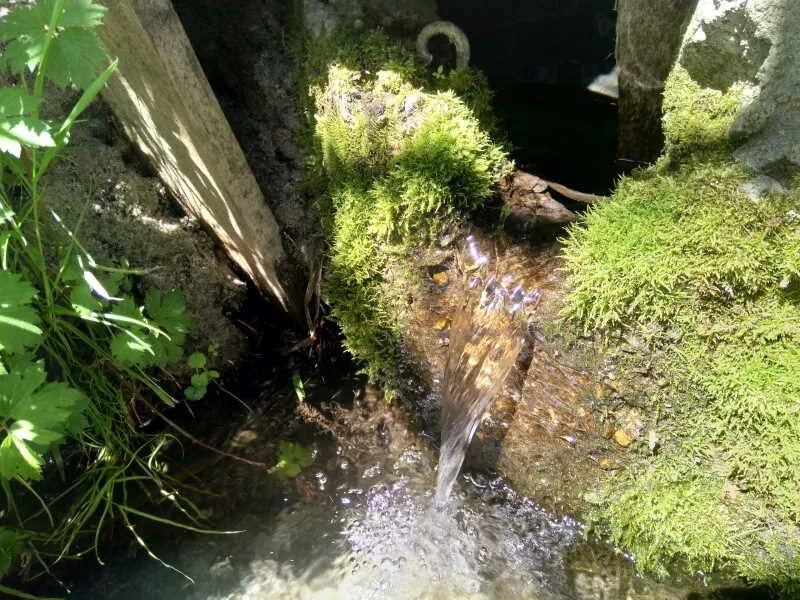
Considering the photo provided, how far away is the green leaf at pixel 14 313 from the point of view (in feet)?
5.94

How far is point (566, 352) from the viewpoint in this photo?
2367 mm

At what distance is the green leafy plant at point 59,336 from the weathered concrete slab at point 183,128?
15 cm

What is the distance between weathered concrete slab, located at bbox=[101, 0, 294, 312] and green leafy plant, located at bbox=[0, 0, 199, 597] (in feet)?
0.48

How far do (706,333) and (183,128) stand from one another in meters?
2.16

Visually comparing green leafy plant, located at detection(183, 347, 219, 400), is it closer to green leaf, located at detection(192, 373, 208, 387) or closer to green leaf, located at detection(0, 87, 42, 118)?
green leaf, located at detection(192, 373, 208, 387)

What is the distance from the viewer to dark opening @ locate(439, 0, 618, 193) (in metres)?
3.58

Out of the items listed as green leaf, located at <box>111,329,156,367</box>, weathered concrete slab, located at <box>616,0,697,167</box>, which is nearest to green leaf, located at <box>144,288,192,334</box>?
green leaf, located at <box>111,329,156,367</box>

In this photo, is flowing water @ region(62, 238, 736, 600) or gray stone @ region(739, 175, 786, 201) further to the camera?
flowing water @ region(62, 238, 736, 600)

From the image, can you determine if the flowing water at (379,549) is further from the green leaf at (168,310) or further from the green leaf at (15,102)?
the green leaf at (15,102)

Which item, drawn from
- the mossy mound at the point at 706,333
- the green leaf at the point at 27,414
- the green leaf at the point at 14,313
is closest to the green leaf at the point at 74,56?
the green leaf at the point at 14,313

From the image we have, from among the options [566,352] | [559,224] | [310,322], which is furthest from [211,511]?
[559,224]

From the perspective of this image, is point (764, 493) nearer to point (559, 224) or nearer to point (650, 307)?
point (650, 307)

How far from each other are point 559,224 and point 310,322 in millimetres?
1414

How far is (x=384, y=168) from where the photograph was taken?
280 cm
